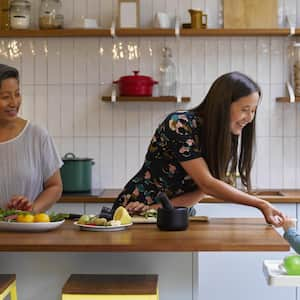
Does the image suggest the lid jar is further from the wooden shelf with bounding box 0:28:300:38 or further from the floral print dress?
the floral print dress

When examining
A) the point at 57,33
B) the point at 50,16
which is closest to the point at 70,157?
the point at 57,33

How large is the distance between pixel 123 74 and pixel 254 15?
0.92 metres

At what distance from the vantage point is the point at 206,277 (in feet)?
13.7

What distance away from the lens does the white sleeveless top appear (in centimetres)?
304

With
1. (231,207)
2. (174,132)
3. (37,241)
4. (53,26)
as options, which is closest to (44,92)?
(53,26)

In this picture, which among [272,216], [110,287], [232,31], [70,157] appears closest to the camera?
[110,287]

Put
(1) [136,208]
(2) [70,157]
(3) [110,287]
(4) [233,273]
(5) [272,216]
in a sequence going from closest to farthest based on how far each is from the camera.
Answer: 1. (3) [110,287]
2. (5) [272,216]
3. (1) [136,208]
4. (4) [233,273]
5. (2) [70,157]

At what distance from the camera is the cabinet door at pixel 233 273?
4156 mm

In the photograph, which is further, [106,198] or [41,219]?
[106,198]

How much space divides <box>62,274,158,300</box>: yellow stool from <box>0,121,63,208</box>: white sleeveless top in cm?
64

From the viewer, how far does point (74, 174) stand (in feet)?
14.3

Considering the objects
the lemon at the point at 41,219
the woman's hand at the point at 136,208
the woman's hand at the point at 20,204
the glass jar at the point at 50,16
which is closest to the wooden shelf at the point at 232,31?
the glass jar at the point at 50,16

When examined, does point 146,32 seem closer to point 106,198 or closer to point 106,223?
point 106,198

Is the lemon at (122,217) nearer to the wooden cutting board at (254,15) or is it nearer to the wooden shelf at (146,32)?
the wooden shelf at (146,32)
